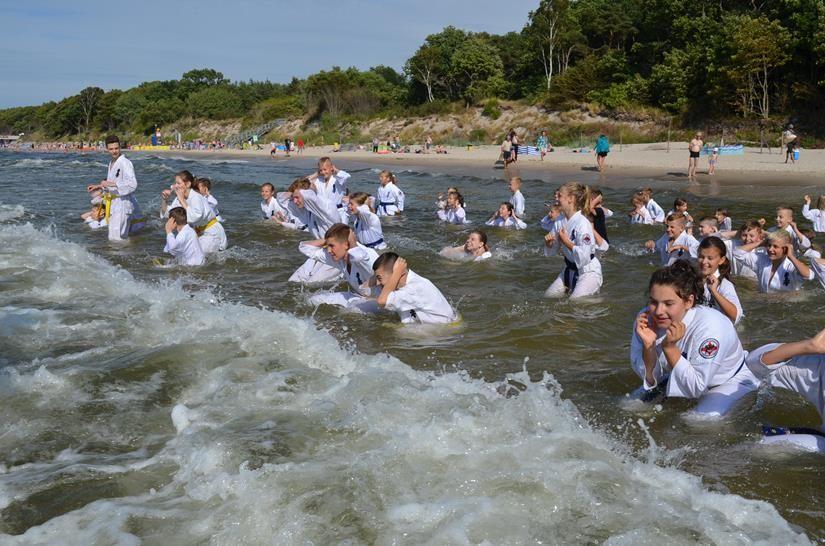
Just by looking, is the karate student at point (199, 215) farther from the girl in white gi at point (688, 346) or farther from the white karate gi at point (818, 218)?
the white karate gi at point (818, 218)

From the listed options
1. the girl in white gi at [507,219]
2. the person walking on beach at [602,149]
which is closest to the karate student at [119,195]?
the girl in white gi at [507,219]

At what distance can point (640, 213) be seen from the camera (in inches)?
556

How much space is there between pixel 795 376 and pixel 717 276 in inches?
80.5

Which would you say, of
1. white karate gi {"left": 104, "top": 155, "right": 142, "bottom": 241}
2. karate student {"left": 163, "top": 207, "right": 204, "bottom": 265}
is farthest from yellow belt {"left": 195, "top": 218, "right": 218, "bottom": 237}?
white karate gi {"left": 104, "top": 155, "right": 142, "bottom": 241}

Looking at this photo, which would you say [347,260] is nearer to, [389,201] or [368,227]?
[368,227]

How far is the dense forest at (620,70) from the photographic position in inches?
1380

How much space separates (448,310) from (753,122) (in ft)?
112

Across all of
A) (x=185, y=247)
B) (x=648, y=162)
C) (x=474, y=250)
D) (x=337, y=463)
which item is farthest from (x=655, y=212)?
(x=648, y=162)

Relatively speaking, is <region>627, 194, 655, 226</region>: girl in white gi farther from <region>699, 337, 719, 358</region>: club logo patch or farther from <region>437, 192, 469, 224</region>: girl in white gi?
<region>699, 337, 719, 358</region>: club logo patch

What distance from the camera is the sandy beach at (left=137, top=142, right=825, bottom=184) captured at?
24891 mm

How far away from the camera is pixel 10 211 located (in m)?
18.0

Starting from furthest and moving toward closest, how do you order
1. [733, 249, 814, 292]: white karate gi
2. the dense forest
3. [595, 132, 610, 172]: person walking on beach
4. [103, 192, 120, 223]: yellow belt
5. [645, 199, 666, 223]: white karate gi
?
→ the dense forest
[595, 132, 610, 172]: person walking on beach
[645, 199, 666, 223]: white karate gi
[103, 192, 120, 223]: yellow belt
[733, 249, 814, 292]: white karate gi

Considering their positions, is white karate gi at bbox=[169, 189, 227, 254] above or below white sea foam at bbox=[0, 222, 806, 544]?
above

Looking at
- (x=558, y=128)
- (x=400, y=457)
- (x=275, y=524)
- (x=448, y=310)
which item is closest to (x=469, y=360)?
(x=448, y=310)
